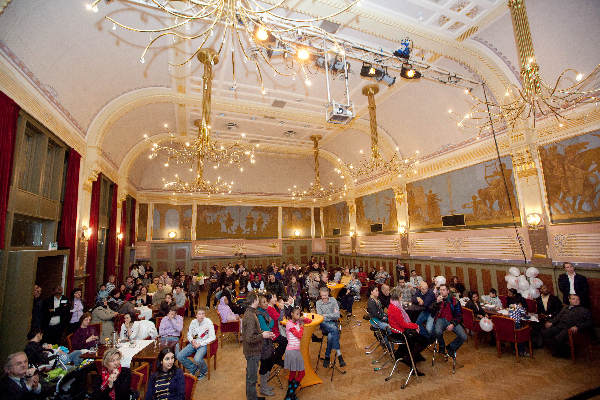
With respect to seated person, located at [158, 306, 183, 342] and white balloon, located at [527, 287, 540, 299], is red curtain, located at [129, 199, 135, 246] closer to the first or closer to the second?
seated person, located at [158, 306, 183, 342]

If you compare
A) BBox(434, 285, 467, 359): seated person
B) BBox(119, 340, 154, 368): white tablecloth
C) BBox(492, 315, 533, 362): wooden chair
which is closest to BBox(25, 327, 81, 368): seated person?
BBox(119, 340, 154, 368): white tablecloth

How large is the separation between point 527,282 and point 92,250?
11646 mm

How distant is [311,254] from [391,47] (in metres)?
13.7

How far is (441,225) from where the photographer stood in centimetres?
1014

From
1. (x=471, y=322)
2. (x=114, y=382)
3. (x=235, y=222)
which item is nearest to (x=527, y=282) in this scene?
(x=471, y=322)

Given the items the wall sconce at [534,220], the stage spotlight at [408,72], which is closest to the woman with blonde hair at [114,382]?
the stage spotlight at [408,72]

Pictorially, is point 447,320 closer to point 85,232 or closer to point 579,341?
point 579,341

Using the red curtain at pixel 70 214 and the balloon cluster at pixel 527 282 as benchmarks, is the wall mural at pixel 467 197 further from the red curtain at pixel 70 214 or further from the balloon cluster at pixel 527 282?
the red curtain at pixel 70 214

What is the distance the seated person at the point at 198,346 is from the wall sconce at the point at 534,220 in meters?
8.11

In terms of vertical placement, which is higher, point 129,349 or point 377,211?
point 377,211

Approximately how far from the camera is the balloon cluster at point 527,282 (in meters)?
6.79

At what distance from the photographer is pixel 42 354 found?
4000 mm

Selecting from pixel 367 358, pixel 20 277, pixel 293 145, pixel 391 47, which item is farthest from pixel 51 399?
pixel 293 145

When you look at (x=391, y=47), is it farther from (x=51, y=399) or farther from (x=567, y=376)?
(x=51, y=399)
